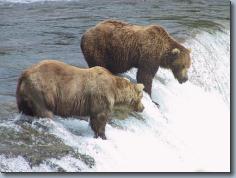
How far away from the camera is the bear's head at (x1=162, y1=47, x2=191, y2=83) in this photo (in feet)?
23.2

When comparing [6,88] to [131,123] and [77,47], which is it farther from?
[77,47]

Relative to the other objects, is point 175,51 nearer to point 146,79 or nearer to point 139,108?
point 146,79

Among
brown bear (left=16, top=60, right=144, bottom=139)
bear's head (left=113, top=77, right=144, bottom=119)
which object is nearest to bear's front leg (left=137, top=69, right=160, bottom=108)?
bear's head (left=113, top=77, right=144, bottom=119)

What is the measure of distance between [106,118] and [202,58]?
9.90 ft

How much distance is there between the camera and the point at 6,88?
7.00 meters

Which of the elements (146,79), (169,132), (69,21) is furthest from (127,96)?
(69,21)

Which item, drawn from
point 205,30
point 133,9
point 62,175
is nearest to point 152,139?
point 62,175

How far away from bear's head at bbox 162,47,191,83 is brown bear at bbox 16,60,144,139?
1.23 meters

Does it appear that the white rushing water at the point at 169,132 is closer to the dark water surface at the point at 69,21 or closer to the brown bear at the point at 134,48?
the brown bear at the point at 134,48

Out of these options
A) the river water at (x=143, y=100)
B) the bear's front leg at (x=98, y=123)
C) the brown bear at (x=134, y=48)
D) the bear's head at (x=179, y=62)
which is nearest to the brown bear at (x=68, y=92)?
the bear's front leg at (x=98, y=123)

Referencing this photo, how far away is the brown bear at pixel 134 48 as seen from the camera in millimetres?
7012

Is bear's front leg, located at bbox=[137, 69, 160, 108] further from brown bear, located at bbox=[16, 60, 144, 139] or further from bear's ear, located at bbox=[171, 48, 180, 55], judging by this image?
brown bear, located at bbox=[16, 60, 144, 139]

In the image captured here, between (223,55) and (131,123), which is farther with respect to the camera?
(223,55)

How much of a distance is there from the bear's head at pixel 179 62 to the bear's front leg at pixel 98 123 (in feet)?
4.68
